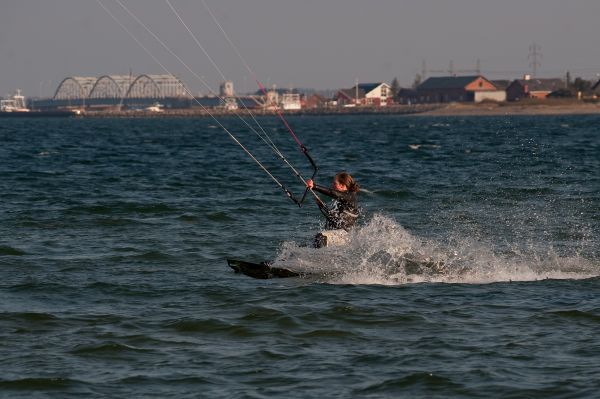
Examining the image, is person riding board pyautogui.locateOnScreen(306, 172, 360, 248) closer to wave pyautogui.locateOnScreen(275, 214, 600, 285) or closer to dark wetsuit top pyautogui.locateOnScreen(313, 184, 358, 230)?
dark wetsuit top pyautogui.locateOnScreen(313, 184, 358, 230)

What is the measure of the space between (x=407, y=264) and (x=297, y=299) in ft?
9.82

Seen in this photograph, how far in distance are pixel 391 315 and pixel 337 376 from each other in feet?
8.79

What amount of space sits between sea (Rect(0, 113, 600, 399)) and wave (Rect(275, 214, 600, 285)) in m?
0.04

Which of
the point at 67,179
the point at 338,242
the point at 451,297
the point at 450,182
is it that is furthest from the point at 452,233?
the point at 67,179

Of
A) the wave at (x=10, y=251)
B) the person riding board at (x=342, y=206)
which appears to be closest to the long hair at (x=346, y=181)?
the person riding board at (x=342, y=206)

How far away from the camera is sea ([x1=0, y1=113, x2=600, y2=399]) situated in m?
10.3

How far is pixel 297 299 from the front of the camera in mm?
13984

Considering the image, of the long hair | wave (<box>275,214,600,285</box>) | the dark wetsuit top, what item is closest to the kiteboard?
wave (<box>275,214,600,285</box>)

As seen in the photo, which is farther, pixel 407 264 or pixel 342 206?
pixel 407 264

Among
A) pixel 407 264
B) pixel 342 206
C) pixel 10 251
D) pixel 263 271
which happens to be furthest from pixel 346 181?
pixel 10 251

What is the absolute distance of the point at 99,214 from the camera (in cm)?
2481

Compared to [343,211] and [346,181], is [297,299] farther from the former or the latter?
[346,181]

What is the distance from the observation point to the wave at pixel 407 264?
1544cm

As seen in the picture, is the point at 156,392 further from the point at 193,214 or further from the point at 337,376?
the point at 193,214
